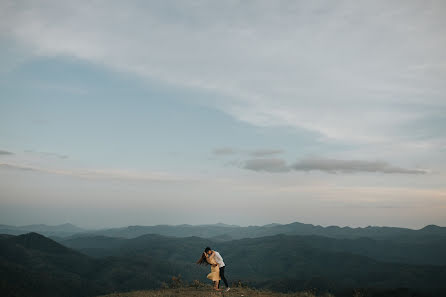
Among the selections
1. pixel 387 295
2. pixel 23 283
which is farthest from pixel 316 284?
pixel 23 283

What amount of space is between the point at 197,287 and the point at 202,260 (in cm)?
460

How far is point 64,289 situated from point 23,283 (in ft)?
71.8

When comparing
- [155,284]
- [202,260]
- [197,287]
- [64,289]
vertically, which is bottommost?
[155,284]

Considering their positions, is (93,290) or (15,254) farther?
(15,254)

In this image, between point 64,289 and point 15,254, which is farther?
point 15,254

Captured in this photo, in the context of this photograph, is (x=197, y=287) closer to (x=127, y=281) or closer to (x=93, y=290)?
(x=93, y=290)

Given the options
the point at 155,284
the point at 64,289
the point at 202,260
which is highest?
the point at 202,260

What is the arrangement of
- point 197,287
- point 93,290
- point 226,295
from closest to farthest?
point 226,295, point 197,287, point 93,290

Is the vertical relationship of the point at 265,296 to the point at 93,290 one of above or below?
above

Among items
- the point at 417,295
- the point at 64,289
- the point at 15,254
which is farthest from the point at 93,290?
the point at 417,295

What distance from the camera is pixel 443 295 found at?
13512 centimetres

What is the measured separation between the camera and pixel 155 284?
199875 millimetres

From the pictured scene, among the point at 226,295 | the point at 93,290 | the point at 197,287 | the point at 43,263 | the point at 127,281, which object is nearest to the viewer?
the point at 226,295

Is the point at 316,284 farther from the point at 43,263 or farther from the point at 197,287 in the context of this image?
the point at 197,287
